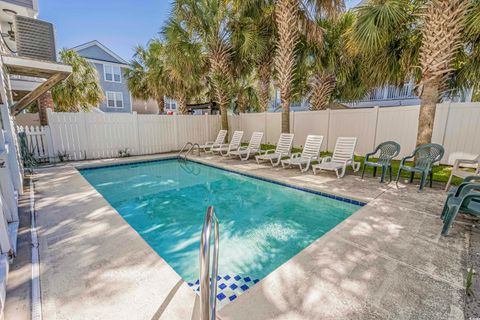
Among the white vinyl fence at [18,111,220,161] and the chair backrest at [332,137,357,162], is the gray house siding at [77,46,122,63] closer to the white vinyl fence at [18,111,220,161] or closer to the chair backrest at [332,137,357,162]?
the white vinyl fence at [18,111,220,161]

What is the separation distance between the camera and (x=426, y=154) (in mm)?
5656

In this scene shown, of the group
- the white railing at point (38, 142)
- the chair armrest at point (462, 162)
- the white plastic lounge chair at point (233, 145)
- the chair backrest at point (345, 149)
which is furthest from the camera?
the white plastic lounge chair at point (233, 145)

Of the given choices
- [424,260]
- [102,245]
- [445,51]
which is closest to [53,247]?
[102,245]

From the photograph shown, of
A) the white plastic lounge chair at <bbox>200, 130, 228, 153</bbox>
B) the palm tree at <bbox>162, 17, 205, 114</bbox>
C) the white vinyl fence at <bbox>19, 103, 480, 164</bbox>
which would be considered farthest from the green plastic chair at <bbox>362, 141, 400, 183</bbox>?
the palm tree at <bbox>162, 17, 205, 114</bbox>

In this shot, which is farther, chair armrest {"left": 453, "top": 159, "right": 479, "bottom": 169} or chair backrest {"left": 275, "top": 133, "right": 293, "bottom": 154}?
chair backrest {"left": 275, "top": 133, "right": 293, "bottom": 154}

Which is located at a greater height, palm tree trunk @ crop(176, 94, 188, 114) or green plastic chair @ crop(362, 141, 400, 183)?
palm tree trunk @ crop(176, 94, 188, 114)

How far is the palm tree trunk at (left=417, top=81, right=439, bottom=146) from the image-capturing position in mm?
5596

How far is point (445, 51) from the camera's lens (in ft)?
17.2

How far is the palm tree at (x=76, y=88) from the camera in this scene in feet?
40.7

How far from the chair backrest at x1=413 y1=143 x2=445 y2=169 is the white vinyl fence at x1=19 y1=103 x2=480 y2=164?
2.54 meters

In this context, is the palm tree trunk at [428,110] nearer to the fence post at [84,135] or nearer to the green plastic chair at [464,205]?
the green plastic chair at [464,205]

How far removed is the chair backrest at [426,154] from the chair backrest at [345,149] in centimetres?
161

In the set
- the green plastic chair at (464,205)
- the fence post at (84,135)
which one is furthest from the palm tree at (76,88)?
the green plastic chair at (464,205)

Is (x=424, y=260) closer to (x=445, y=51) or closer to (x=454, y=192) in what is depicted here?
(x=454, y=192)
